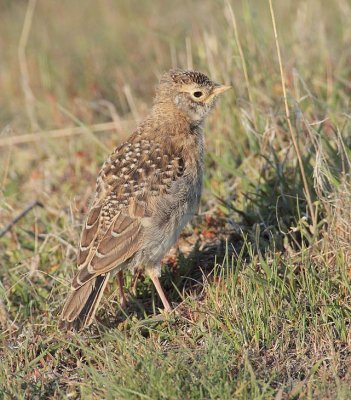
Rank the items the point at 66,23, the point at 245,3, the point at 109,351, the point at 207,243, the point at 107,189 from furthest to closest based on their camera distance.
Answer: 1. the point at 66,23
2. the point at 245,3
3. the point at 207,243
4. the point at 107,189
5. the point at 109,351

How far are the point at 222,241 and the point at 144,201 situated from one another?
3.28 feet

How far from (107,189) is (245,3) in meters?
2.55

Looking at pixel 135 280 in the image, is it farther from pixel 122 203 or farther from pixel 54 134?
pixel 54 134

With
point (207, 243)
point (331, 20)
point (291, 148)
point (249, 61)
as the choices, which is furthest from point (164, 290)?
point (331, 20)

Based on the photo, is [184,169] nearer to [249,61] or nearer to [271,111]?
[271,111]

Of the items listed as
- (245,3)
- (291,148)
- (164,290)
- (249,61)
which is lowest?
(164,290)

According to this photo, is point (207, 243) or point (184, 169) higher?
point (184, 169)

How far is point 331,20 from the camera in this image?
9.07 m

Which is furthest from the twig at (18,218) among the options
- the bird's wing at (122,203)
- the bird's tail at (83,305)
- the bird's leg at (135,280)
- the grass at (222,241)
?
the bird's tail at (83,305)

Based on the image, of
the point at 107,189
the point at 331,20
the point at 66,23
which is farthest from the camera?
the point at 66,23

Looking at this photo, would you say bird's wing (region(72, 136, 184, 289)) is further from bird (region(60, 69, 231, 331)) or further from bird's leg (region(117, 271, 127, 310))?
bird's leg (region(117, 271, 127, 310))

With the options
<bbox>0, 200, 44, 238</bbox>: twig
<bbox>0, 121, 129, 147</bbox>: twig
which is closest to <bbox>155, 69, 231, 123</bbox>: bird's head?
<bbox>0, 200, 44, 238</bbox>: twig

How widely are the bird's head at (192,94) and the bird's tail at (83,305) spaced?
1444mm

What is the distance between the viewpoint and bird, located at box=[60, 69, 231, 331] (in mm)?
4750
